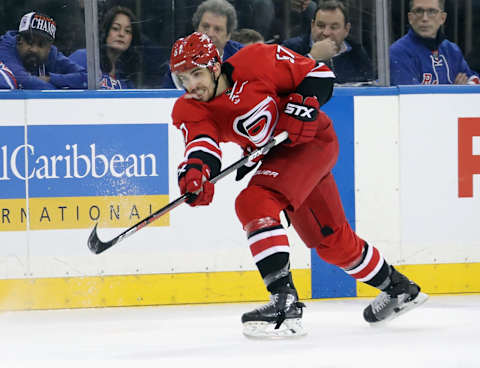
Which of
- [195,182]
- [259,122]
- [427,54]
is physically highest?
[427,54]

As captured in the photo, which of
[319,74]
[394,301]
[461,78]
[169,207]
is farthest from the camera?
[461,78]

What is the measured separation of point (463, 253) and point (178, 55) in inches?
66.7

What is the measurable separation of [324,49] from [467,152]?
2.50ft

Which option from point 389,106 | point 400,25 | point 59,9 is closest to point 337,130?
point 389,106

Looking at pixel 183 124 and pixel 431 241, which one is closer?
pixel 183 124

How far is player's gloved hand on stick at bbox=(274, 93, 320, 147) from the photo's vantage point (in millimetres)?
2508

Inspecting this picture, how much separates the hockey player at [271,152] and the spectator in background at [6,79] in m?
1.02

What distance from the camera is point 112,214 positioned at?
3.30 meters

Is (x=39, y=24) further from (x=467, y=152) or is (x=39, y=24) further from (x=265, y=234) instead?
(x=467, y=152)

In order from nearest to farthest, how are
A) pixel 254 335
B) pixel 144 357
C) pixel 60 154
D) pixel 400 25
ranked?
1. pixel 144 357
2. pixel 254 335
3. pixel 60 154
4. pixel 400 25

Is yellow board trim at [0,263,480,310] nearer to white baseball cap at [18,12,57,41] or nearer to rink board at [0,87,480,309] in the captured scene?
rink board at [0,87,480,309]

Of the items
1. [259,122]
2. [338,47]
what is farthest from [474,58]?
[259,122]

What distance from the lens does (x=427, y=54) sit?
3.54 meters

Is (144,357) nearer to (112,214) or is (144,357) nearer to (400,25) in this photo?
(112,214)
